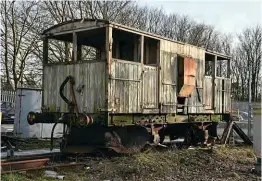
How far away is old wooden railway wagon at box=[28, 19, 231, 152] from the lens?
9930 millimetres

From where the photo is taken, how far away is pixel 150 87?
11211 millimetres

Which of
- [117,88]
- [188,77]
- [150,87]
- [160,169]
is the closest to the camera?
[160,169]

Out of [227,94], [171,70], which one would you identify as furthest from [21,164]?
[227,94]

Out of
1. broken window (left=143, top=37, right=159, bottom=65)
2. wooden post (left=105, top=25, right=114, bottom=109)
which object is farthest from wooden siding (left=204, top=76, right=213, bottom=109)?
wooden post (left=105, top=25, right=114, bottom=109)

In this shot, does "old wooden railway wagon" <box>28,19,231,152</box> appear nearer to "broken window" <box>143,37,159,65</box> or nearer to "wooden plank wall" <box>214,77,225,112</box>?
"broken window" <box>143,37,159,65</box>

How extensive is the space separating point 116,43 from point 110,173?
5266 millimetres

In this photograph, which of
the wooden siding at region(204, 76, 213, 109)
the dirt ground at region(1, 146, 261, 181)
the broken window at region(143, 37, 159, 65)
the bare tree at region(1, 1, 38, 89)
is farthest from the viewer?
the bare tree at region(1, 1, 38, 89)

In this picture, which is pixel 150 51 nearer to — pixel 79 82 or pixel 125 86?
pixel 125 86

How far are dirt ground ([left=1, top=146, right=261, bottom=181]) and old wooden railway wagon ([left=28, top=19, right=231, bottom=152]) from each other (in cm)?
86

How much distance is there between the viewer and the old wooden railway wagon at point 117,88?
9.93 m

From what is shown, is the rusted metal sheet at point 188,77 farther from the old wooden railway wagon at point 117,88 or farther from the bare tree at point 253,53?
the bare tree at point 253,53

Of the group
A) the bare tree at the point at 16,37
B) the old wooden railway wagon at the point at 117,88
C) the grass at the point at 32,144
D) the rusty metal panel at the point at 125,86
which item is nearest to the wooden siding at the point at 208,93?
the old wooden railway wagon at the point at 117,88

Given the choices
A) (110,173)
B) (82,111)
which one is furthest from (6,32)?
(110,173)

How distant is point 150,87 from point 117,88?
1.53 meters
